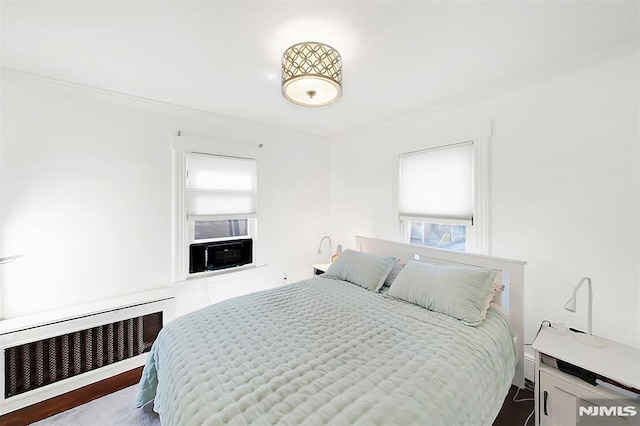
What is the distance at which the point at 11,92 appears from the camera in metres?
2.01

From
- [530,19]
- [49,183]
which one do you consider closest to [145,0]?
[49,183]

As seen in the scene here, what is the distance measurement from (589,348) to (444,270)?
2.92ft

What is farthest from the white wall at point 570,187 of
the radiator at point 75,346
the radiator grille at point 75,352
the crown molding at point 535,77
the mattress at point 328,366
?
the radiator grille at point 75,352

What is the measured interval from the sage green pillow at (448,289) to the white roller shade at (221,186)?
204 cm

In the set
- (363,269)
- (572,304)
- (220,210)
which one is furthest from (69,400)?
(572,304)

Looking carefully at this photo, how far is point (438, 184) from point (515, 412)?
76.9 inches

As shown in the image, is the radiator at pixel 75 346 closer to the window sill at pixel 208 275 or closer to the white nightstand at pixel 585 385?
the window sill at pixel 208 275

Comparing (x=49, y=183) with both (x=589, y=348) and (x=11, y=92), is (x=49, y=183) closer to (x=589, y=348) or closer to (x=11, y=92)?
(x=11, y=92)

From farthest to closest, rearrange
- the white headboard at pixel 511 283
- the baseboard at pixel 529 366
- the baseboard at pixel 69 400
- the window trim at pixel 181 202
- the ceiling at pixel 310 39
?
the window trim at pixel 181 202, the baseboard at pixel 529 366, the white headboard at pixel 511 283, the baseboard at pixel 69 400, the ceiling at pixel 310 39

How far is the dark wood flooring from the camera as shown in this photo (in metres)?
1.74

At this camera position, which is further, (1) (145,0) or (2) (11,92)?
(2) (11,92)

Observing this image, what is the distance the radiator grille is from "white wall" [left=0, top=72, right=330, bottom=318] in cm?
34

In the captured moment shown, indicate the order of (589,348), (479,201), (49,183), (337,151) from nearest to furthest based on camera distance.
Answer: (589,348)
(49,183)
(479,201)
(337,151)

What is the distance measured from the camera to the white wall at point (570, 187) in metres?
1.71
